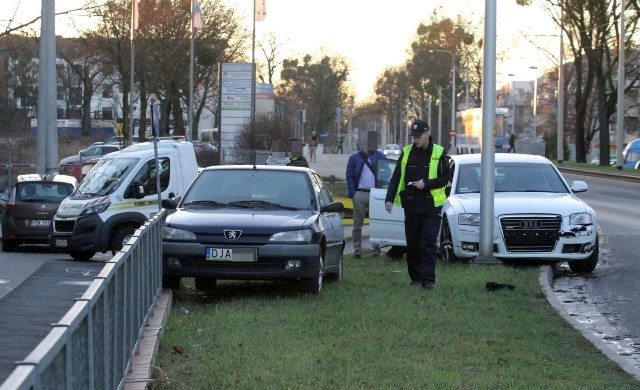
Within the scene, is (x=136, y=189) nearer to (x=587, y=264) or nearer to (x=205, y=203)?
(x=205, y=203)

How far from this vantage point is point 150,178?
19547 mm

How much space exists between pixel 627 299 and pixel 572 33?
5089 centimetres

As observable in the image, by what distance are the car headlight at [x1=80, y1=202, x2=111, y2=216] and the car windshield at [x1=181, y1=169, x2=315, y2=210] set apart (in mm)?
6470

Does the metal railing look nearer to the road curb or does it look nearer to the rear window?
the road curb

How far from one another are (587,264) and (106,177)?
8.30 m

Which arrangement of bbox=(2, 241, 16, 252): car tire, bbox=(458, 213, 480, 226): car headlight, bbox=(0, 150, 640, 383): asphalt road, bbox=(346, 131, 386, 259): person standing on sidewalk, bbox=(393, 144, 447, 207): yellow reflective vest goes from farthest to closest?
bbox=(2, 241, 16, 252): car tire
bbox=(346, 131, 386, 259): person standing on sidewalk
bbox=(458, 213, 480, 226): car headlight
bbox=(393, 144, 447, 207): yellow reflective vest
bbox=(0, 150, 640, 383): asphalt road

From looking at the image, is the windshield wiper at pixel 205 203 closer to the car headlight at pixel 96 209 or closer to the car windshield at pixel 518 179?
the car windshield at pixel 518 179

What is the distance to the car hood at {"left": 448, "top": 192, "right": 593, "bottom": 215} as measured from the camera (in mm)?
15203

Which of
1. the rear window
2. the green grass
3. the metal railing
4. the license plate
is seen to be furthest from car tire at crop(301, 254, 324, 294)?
the rear window

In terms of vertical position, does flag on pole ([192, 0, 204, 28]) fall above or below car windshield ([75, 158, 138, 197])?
above

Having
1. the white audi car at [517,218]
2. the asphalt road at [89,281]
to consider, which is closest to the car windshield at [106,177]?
the asphalt road at [89,281]

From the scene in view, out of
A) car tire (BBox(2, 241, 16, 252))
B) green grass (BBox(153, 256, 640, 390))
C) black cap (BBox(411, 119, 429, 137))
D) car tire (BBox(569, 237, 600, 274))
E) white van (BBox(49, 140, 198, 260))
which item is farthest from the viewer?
car tire (BBox(2, 241, 16, 252))

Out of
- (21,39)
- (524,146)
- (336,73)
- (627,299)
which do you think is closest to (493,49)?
(627,299)

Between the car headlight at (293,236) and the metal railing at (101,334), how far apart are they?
2.04m
